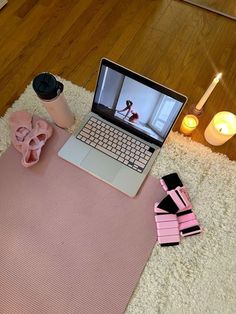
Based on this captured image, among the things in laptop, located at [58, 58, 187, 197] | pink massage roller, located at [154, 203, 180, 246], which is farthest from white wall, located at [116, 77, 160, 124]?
pink massage roller, located at [154, 203, 180, 246]

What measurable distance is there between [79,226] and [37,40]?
82 centimetres

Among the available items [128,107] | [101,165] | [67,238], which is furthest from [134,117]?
[67,238]

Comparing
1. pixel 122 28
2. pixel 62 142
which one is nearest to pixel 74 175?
pixel 62 142

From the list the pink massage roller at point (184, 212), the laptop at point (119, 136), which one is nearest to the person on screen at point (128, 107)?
the laptop at point (119, 136)

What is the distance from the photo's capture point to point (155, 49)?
1.17 m

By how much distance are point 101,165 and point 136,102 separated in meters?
0.25

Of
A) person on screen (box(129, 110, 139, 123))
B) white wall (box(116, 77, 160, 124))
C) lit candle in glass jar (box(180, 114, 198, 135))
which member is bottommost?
person on screen (box(129, 110, 139, 123))

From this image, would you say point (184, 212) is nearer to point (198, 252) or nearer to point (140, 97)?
point (198, 252)

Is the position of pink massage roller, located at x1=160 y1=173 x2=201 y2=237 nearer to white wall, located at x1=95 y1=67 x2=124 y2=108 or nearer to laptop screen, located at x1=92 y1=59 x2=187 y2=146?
laptop screen, located at x1=92 y1=59 x2=187 y2=146

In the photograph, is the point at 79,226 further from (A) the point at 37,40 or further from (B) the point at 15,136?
(A) the point at 37,40

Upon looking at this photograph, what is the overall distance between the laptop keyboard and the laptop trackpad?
0.02 m

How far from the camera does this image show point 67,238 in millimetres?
874

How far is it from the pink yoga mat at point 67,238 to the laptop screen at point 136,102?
0.19 m

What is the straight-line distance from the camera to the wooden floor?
1.10 metres
